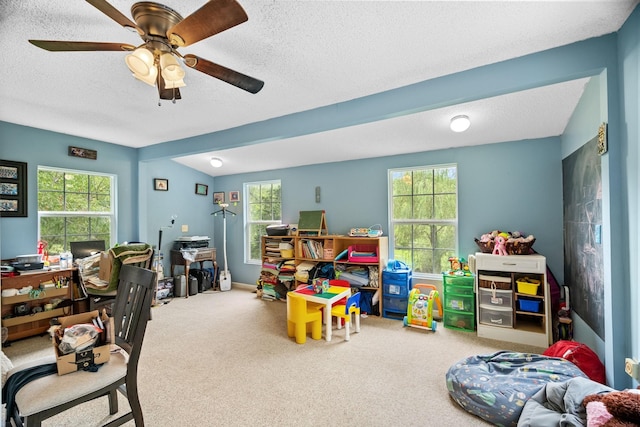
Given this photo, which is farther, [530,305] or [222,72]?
[530,305]

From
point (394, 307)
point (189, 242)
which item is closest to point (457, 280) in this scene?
point (394, 307)

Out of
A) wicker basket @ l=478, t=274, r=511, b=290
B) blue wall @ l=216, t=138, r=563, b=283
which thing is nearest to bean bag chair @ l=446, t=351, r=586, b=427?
wicker basket @ l=478, t=274, r=511, b=290

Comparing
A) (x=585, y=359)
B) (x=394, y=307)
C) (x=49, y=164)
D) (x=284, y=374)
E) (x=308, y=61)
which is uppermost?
(x=308, y=61)

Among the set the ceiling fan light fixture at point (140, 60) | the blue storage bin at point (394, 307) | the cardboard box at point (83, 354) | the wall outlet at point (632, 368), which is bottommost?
the blue storage bin at point (394, 307)

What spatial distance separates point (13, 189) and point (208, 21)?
3448 millimetres

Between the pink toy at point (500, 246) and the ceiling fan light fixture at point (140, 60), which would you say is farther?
the pink toy at point (500, 246)

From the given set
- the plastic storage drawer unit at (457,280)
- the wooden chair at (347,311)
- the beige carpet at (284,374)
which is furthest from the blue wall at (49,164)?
the plastic storage drawer unit at (457,280)

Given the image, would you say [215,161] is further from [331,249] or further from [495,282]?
[495,282]

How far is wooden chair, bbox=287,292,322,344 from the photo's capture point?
3074 millimetres

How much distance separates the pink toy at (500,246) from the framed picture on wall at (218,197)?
4.48 metres

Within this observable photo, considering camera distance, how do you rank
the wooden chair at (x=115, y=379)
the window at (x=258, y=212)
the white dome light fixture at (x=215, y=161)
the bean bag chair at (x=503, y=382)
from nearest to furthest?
the wooden chair at (x=115, y=379) < the bean bag chair at (x=503, y=382) < the white dome light fixture at (x=215, y=161) < the window at (x=258, y=212)

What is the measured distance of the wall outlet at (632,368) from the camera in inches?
66.3

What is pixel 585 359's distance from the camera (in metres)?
2.19

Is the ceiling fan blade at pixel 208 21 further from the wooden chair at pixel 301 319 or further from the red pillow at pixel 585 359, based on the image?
the red pillow at pixel 585 359
